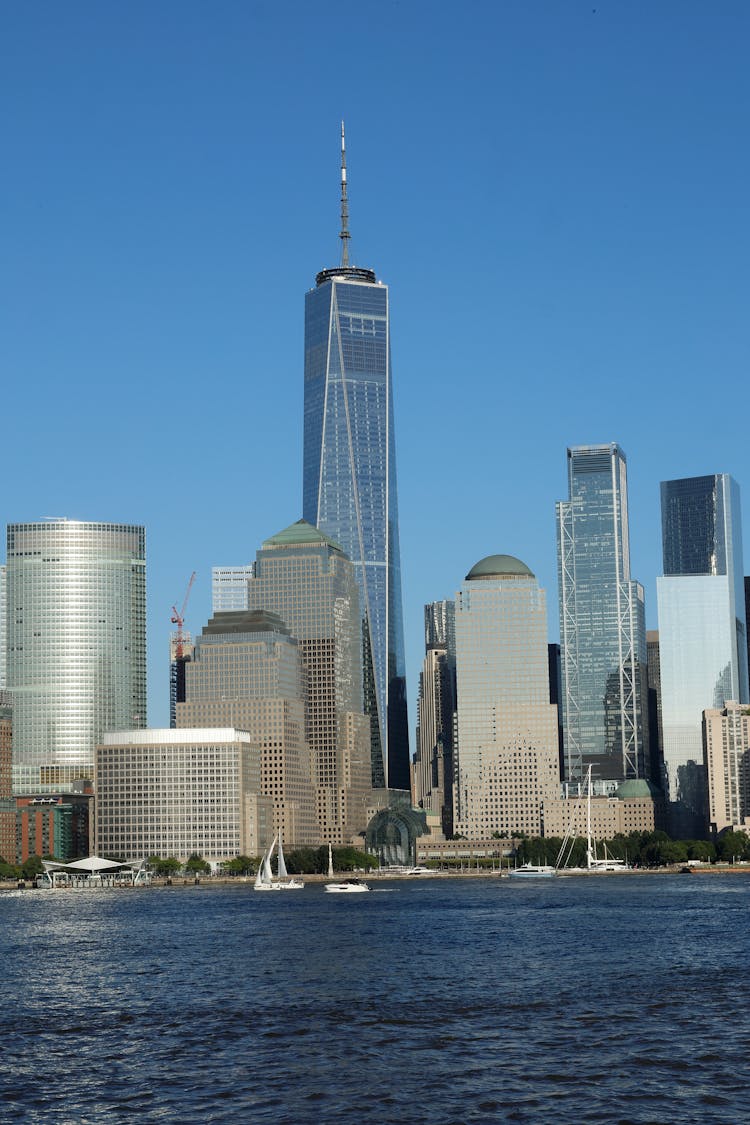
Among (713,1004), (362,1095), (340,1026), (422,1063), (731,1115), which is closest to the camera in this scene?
(731,1115)

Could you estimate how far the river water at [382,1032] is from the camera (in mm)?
68375

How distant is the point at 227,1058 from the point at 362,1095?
10747mm

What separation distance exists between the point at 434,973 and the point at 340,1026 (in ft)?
97.9

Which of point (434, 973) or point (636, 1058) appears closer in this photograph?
point (636, 1058)

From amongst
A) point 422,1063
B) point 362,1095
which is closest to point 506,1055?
point 422,1063

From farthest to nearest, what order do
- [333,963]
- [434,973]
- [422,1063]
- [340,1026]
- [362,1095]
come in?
[333,963] < [434,973] < [340,1026] < [422,1063] < [362,1095]

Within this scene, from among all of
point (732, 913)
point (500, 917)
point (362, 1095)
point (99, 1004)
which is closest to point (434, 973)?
point (99, 1004)

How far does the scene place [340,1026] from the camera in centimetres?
8912

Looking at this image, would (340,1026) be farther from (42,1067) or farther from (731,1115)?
(731,1115)

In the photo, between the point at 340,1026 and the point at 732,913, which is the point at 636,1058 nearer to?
the point at 340,1026

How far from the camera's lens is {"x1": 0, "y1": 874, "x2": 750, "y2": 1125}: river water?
68.4 m

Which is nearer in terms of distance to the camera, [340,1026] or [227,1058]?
[227,1058]

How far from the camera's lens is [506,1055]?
78938 mm

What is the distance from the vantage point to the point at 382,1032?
86.8 metres
